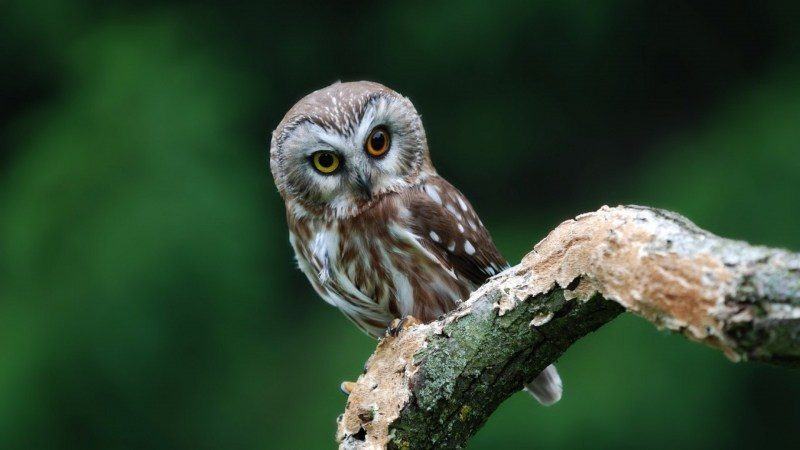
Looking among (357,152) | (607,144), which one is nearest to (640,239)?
(357,152)

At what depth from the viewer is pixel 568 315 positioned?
6.68 feet

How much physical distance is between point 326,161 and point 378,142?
0.20 meters

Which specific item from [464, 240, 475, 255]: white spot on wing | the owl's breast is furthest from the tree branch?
[464, 240, 475, 255]: white spot on wing

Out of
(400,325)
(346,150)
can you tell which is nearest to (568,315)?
(400,325)

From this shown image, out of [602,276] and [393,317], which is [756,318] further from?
[393,317]

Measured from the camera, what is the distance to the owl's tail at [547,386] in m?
3.31

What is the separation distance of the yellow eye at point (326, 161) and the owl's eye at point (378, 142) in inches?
4.5

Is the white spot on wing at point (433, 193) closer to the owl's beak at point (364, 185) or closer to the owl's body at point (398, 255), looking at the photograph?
the owl's body at point (398, 255)

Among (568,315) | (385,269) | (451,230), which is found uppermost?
(451,230)

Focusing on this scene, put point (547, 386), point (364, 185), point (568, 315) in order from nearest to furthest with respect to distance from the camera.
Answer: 1. point (568, 315)
2. point (364, 185)
3. point (547, 386)

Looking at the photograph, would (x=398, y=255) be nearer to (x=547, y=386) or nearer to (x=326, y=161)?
(x=326, y=161)

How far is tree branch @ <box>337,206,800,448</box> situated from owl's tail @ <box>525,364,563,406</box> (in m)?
0.92

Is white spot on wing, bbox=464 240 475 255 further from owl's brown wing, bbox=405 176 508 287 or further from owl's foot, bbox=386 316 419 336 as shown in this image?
owl's foot, bbox=386 316 419 336

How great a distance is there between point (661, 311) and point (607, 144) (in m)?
3.93
